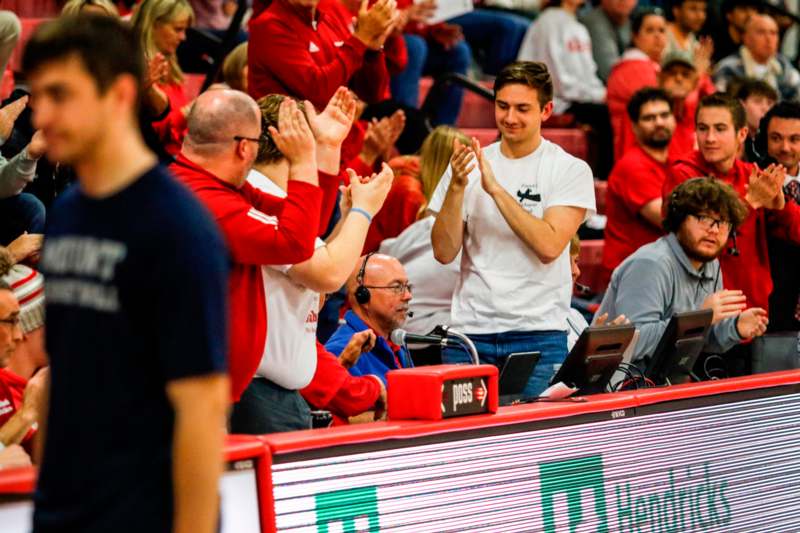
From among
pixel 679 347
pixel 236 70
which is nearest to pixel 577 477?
pixel 679 347

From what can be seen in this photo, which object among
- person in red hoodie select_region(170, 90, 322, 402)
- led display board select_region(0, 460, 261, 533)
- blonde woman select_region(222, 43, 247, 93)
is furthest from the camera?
blonde woman select_region(222, 43, 247, 93)

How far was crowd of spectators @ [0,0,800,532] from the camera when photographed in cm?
226

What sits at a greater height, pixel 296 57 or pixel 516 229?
pixel 296 57

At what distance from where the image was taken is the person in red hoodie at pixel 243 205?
12.0 ft

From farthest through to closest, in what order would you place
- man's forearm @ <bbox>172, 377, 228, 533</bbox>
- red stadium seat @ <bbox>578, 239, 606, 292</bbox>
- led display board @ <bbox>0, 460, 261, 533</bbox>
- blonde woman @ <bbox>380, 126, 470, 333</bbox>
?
red stadium seat @ <bbox>578, 239, 606, 292</bbox>, blonde woman @ <bbox>380, 126, 470, 333</bbox>, led display board @ <bbox>0, 460, 261, 533</bbox>, man's forearm @ <bbox>172, 377, 228, 533</bbox>

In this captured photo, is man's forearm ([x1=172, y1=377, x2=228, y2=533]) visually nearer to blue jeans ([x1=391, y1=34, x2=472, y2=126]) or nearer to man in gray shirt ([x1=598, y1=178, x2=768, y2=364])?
man in gray shirt ([x1=598, y1=178, x2=768, y2=364])

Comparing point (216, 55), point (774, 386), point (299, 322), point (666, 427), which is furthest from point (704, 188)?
point (216, 55)

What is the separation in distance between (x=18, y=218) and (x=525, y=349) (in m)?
2.10

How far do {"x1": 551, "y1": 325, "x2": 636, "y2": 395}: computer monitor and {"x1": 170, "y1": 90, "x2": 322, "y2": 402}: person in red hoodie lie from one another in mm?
1121

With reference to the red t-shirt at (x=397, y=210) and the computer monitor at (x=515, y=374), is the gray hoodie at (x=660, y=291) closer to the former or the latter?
the computer monitor at (x=515, y=374)

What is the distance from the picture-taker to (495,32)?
1012cm

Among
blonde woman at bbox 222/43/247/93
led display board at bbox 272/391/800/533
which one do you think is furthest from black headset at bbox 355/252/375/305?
blonde woman at bbox 222/43/247/93

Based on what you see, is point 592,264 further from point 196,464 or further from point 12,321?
point 196,464

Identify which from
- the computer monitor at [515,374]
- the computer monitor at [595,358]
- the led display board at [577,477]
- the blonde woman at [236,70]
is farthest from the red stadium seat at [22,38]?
the led display board at [577,477]
